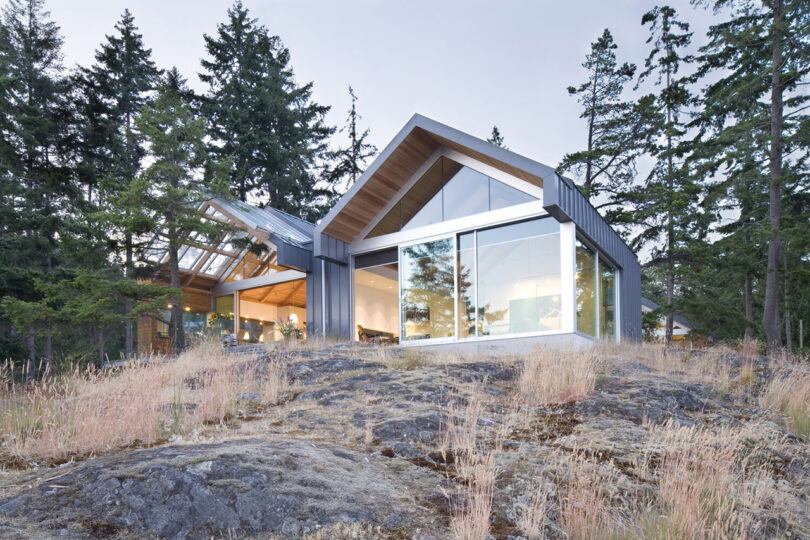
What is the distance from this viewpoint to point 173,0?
26.7 meters

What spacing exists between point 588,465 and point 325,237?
34.6 ft

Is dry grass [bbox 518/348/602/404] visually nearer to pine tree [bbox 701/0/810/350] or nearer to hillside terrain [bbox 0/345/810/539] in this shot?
hillside terrain [bbox 0/345/810/539]

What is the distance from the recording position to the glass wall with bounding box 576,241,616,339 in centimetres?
1098

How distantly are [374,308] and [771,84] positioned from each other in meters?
12.2

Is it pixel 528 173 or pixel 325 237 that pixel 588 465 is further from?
pixel 325 237

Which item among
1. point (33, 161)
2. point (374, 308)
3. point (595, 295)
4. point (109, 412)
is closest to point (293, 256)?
point (374, 308)

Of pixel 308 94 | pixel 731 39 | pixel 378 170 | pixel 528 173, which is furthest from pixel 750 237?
pixel 308 94

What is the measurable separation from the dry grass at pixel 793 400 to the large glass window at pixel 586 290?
14.7ft

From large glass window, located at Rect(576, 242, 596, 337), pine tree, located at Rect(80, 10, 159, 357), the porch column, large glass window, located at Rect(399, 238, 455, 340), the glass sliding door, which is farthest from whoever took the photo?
pine tree, located at Rect(80, 10, 159, 357)

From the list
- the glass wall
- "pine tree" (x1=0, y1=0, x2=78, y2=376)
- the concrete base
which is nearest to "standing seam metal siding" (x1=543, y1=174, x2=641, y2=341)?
the glass wall

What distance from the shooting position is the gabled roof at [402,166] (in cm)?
1065

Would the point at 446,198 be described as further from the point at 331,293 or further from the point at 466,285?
the point at 331,293

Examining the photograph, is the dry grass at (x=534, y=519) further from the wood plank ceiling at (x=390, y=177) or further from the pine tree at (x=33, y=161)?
the pine tree at (x=33, y=161)

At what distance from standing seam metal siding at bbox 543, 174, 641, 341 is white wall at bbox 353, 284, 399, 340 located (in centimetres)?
494
